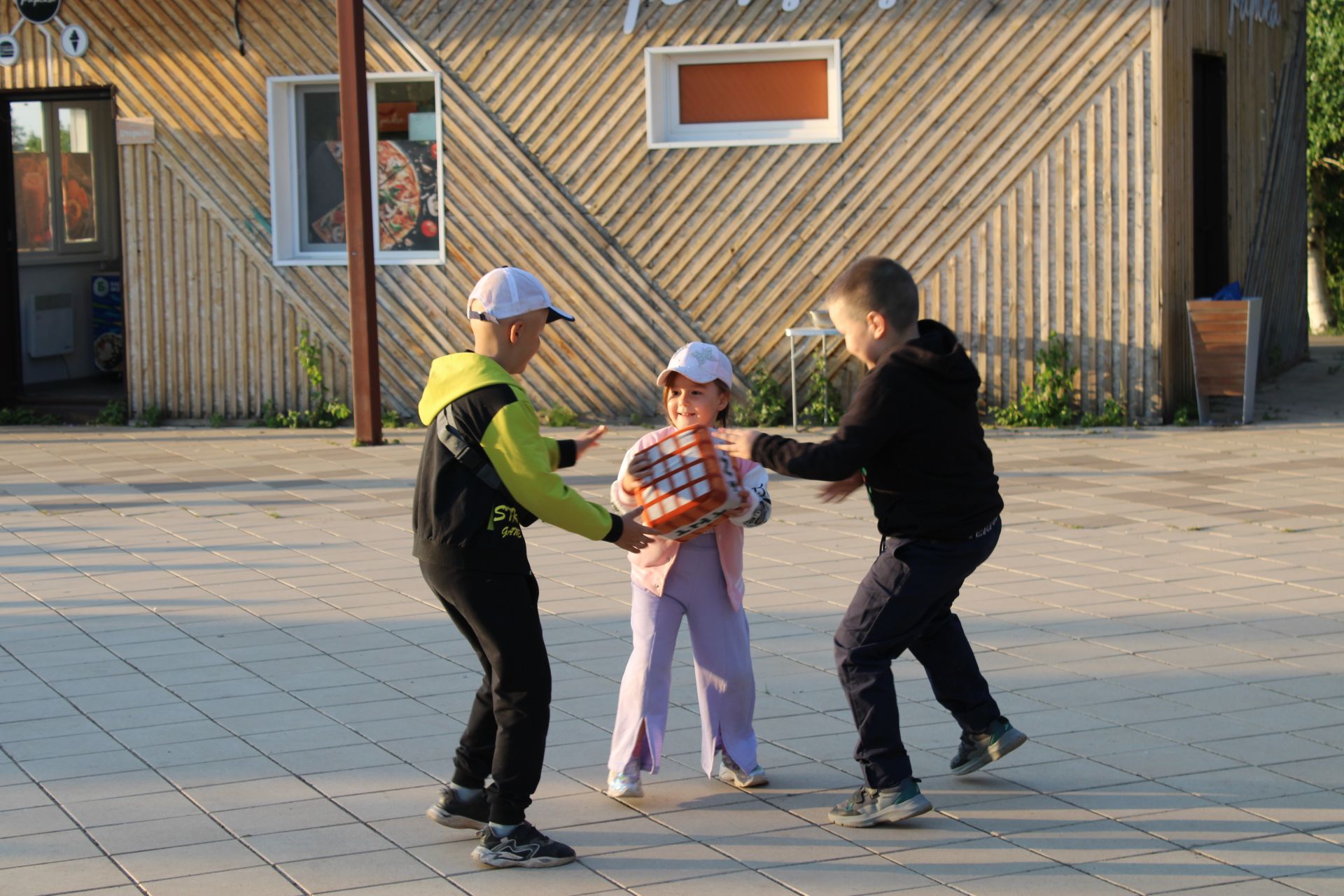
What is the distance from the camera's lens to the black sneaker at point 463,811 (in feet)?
14.9

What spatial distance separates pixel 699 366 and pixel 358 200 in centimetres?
788

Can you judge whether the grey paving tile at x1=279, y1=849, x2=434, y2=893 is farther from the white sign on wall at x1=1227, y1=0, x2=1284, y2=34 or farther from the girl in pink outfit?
the white sign on wall at x1=1227, y1=0, x2=1284, y2=34

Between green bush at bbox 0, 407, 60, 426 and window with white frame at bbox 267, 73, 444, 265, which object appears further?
green bush at bbox 0, 407, 60, 426

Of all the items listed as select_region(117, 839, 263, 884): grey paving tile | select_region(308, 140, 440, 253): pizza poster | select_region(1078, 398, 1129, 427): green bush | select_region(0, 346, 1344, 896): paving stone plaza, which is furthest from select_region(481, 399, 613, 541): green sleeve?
select_region(308, 140, 440, 253): pizza poster

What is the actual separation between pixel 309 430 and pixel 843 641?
9.89m

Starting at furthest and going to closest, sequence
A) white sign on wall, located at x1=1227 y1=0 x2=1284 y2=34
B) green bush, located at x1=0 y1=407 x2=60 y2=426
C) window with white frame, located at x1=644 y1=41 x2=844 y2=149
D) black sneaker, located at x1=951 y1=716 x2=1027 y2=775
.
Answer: green bush, located at x1=0 y1=407 x2=60 y2=426 → white sign on wall, located at x1=1227 y1=0 x2=1284 y2=34 → window with white frame, located at x1=644 y1=41 x2=844 y2=149 → black sneaker, located at x1=951 y1=716 x2=1027 y2=775

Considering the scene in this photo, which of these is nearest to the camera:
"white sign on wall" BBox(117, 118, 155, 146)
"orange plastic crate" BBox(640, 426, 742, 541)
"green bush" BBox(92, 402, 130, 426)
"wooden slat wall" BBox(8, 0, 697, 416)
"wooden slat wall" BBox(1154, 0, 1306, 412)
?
"orange plastic crate" BBox(640, 426, 742, 541)

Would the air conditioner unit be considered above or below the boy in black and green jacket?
above

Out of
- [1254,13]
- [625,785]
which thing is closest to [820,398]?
[1254,13]

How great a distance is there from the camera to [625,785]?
15.8 feet

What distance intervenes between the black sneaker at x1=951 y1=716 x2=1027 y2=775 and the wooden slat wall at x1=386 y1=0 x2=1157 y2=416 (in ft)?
26.2

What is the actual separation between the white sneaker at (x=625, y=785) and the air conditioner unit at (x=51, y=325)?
12.5 m

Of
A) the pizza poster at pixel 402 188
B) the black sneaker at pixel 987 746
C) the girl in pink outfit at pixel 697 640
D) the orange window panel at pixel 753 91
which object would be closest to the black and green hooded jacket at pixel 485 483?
the girl in pink outfit at pixel 697 640

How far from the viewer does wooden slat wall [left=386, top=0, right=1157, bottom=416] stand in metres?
12.2
